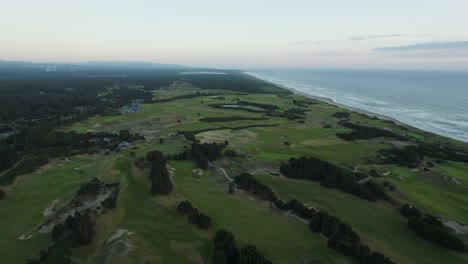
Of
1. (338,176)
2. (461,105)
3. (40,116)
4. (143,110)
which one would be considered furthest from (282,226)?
(461,105)

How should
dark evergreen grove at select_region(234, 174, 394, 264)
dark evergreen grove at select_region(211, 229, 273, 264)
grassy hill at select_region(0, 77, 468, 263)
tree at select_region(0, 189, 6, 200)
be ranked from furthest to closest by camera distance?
tree at select_region(0, 189, 6, 200) < grassy hill at select_region(0, 77, 468, 263) < dark evergreen grove at select_region(234, 174, 394, 264) < dark evergreen grove at select_region(211, 229, 273, 264)

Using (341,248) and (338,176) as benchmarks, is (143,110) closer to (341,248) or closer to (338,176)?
(338,176)

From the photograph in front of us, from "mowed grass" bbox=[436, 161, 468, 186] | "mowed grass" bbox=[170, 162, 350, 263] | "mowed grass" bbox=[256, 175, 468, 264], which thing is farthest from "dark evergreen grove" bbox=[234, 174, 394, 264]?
"mowed grass" bbox=[436, 161, 468, 186]

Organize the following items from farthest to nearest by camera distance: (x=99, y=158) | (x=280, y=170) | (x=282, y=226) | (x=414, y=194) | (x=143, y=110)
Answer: (x=143, y=110) < (x=99, y=158) < (x=280, y=170) < (x=414, y=194) < (x=282, y=226)

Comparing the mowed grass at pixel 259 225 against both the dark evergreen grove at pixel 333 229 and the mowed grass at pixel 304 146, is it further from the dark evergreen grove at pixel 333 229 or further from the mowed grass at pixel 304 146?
the mowed grass at pixel 304 146

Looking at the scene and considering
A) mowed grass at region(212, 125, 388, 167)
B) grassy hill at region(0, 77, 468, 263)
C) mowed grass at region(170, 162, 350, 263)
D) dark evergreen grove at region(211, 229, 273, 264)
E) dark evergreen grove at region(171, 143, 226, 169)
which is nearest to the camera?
dark evergreen grove at region(211, 229, 273, 264)

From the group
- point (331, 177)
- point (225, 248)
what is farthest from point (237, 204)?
point (331, 177)

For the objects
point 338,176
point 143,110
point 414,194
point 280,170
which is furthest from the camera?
point 143,110

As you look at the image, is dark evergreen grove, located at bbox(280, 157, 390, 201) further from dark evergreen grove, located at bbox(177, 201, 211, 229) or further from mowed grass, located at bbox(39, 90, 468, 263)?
dark evergreen grove, located at bbox(177, 201, 211, 229)
